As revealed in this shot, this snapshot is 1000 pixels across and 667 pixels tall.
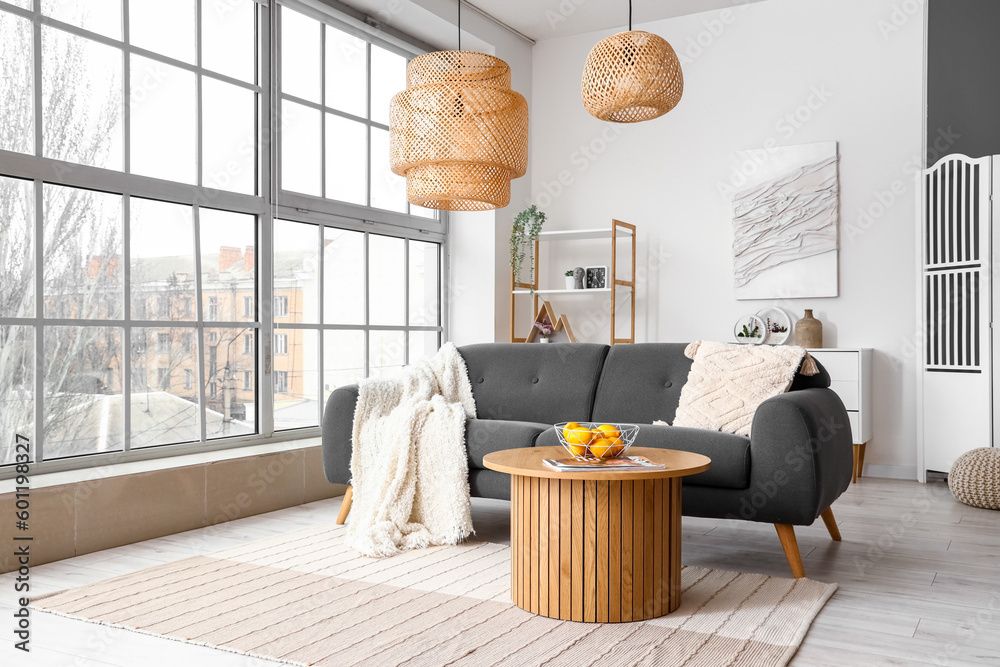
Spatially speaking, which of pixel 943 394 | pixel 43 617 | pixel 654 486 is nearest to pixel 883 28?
pixel 943 394

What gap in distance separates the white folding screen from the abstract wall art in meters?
0.55

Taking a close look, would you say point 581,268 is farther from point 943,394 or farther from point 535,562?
point 535,562

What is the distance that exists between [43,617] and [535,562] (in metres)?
1.40

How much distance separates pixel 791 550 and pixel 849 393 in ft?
7.18

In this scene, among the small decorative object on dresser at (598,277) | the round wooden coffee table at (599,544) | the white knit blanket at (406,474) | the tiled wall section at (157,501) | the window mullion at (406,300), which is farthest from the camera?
the small decorative object on dresser at (598,277)

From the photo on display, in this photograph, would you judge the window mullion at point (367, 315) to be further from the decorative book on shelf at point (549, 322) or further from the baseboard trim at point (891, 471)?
the baseboard trim at point (891, 471)

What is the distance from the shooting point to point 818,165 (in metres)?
5.15

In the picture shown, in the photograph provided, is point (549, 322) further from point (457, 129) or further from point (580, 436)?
point (580, 436)

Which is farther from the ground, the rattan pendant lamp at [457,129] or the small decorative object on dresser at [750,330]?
the rattan pendant lamp at [457,129]

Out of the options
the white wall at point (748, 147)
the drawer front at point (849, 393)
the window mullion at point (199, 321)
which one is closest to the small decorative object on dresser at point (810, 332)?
the white wall at point (748, 147)

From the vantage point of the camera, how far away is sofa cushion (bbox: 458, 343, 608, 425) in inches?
150

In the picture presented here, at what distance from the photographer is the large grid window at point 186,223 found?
10.5 feet

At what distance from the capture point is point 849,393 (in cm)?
468

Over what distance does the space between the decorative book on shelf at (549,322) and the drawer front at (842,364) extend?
5.49 ft
